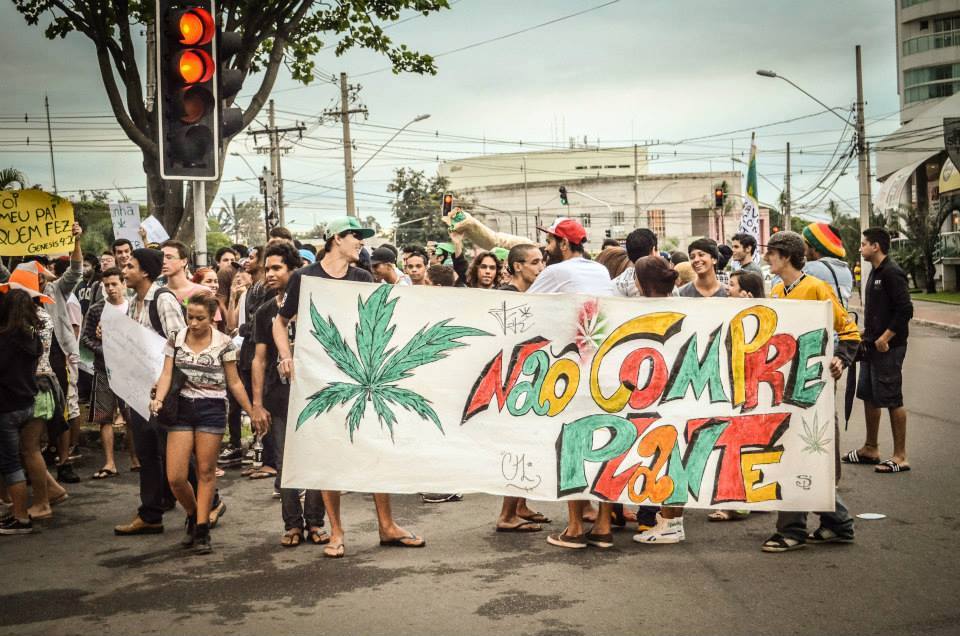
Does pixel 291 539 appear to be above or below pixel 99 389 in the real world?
below

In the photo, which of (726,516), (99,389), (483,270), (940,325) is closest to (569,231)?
(726,516)

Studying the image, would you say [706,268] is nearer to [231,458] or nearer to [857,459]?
[857,459]

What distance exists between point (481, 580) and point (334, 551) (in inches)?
41.8

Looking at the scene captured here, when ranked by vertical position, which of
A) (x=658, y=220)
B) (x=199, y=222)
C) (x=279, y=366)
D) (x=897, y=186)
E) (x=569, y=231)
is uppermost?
→ (x=658, y=220)

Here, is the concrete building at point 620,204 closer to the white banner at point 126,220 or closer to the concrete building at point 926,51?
the concrete building at point 926,51

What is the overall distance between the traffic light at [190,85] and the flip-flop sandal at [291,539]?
3.31 m

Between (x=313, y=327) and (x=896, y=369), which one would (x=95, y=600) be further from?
(x=896, y=369)

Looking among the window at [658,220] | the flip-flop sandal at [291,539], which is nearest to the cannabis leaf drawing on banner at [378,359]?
the flip-flop sandal at [291,539]

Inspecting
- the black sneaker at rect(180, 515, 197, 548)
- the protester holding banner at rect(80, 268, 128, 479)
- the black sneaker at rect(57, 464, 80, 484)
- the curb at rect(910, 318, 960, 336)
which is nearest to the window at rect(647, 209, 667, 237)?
the curb at rect(910, 318, 960, 336)

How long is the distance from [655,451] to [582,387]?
1.91ft

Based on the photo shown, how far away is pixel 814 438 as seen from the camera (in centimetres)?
621

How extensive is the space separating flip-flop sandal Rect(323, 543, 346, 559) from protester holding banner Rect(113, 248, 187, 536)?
Result: 143 centimetres

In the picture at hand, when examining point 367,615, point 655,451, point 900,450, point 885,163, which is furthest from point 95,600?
point 885,163

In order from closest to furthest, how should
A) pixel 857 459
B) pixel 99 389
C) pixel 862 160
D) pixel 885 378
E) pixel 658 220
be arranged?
1. pixel 885 378
2. pixel 857 459
3. pixel 99 389
4. pixel 862 160
5. pixel 658 220
